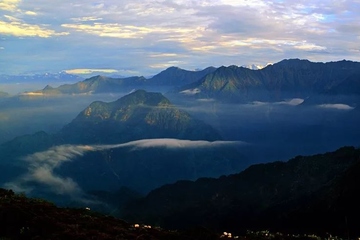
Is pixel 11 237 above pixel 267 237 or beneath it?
above

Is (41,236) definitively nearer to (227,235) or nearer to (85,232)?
(85,232)

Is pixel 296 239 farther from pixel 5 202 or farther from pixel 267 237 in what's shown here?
pixel 5 202

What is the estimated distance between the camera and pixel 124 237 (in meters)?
27.5

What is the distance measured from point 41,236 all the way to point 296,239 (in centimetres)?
1858

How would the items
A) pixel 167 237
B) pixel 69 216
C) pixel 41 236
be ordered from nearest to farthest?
pixel 41 236 < pixel 167 237 < pixel 69 216

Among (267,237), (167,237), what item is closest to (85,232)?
(167,237)

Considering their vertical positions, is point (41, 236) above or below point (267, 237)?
above

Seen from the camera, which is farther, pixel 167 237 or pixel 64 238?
pixel 167 237

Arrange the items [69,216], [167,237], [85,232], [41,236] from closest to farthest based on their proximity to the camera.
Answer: [41,236] → [85,232] → [167,237] → [69,216]

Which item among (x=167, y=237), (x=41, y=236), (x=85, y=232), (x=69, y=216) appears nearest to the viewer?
(x=41, y=236)

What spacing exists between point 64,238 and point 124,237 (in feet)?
14.3

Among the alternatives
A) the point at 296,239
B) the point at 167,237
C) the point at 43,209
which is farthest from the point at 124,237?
the point at 296,239

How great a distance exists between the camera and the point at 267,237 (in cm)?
3050

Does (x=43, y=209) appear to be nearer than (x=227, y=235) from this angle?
No
